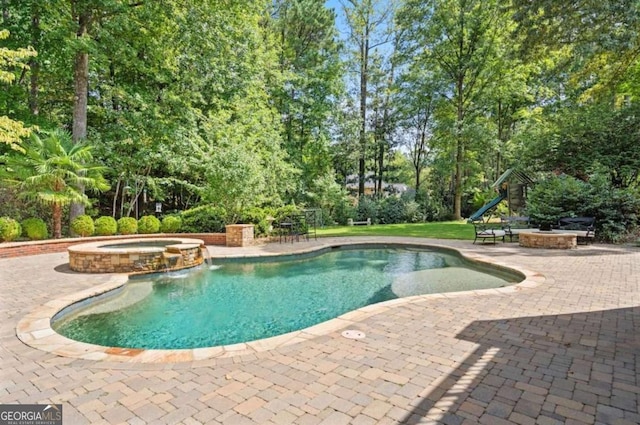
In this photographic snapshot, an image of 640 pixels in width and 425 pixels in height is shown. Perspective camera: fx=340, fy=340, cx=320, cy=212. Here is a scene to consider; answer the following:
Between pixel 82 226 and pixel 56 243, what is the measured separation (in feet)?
3.05

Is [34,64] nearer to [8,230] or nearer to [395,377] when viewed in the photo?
[8,230]

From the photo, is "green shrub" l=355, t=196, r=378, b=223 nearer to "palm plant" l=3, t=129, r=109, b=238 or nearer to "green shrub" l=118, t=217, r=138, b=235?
"green shrub" l=118, t=217, r=138, b=235

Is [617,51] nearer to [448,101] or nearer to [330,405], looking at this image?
[330,405]

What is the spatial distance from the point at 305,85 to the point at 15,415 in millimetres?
21182

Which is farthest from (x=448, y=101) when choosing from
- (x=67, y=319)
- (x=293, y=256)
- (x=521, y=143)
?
(x=67, y=319)

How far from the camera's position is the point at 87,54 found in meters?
11.5

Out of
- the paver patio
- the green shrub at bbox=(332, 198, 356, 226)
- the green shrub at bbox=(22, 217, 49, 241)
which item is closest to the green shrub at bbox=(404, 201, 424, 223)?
the green shrub at bbox=(332, 198, 356, 226)

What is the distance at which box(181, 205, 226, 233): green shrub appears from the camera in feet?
39.4

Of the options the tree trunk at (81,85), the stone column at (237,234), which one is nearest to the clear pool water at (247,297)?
the stone column at (237,234)

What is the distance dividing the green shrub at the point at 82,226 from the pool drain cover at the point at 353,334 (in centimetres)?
987

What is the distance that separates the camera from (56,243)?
31.0ft

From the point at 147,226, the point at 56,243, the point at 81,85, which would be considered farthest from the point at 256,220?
the point at 81,85

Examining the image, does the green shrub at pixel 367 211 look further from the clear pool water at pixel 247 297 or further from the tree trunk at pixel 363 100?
the clear pool water at pixel 247 297

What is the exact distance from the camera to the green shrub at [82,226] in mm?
10242
